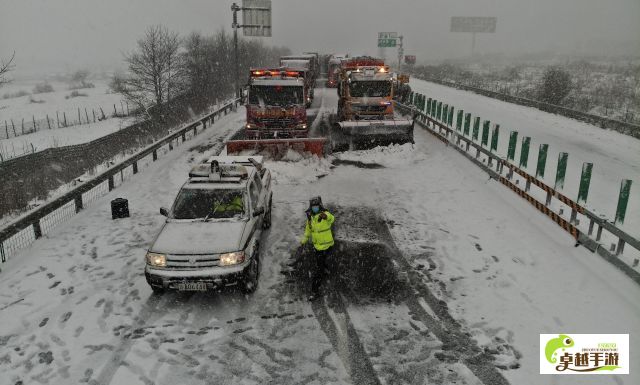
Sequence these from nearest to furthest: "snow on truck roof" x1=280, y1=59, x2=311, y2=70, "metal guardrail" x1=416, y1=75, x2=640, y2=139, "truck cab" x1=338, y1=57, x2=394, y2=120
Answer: "truck cab" x1=338, y1=57, x2=394, y2=120 < "metal guardrail" x1=416, y1=75, x2=640, y2=139 < "snow on truck roof" x1=280, y1=59, x2=311, y2=70

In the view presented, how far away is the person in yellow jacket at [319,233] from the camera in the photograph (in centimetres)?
760

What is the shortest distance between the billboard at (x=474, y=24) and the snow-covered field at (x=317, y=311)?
9969 centimetres

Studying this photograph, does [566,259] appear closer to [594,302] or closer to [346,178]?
[594,302]

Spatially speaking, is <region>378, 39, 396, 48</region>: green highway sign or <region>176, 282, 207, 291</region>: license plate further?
<region>378, 39, 396, 48</region>: green highway sign

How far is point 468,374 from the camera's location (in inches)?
232

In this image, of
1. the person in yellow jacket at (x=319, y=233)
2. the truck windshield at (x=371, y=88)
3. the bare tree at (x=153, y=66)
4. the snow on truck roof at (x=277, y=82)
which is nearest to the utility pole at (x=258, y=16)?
the bare tree at (x=153, y=66)

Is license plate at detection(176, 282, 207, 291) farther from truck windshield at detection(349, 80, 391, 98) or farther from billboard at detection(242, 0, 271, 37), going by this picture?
billboard at detection(242, 0, 271, 37)

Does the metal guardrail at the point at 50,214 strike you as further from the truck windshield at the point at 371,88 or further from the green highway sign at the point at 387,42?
the green highway sign at the point at 387,42

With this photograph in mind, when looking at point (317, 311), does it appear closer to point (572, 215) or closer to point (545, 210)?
point (572, 215)

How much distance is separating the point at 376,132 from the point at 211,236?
433 inches

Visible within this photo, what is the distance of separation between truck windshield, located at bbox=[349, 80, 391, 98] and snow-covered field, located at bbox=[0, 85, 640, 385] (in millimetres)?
9358

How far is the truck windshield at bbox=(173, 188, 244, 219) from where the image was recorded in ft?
27.4

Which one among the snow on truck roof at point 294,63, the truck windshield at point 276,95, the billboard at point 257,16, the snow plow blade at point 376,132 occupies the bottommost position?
the snow plow blade at point 376,132

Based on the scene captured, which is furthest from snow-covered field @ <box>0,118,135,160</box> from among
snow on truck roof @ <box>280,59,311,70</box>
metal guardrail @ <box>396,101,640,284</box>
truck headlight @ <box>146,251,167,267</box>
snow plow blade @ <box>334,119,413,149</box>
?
metal guardrail @ <box>396,101,640,284</box>
